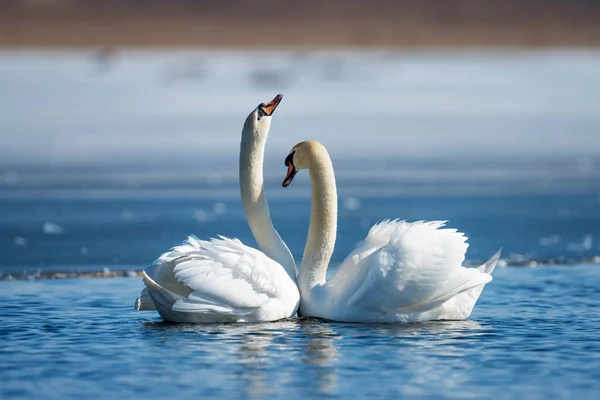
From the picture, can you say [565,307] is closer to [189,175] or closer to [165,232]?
[165,232]

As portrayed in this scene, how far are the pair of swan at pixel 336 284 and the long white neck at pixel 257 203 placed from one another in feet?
0.94

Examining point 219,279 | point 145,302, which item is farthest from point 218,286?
point 145,302

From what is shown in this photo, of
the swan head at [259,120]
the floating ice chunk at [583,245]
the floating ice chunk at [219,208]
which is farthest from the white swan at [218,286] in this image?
the floating ice chunk at [219,208]

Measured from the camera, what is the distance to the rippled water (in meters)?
→ 6.08

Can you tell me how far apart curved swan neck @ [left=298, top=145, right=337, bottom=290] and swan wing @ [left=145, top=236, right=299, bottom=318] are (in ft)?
1.26

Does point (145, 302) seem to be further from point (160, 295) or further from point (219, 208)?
point (219, 208)

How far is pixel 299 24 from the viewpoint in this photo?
49688 mm

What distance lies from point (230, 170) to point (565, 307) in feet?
31.0

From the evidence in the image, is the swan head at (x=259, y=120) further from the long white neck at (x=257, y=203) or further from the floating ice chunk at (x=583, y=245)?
the floating ice chunk at (x=583, y=245)

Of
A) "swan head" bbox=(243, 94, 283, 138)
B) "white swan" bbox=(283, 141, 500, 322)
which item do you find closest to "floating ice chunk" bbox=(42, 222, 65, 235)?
"swan head" bbox=(243, 94, 283, 138)

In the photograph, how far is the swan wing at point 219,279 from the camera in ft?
24.9

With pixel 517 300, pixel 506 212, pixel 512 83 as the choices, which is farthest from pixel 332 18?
pixel 517 300

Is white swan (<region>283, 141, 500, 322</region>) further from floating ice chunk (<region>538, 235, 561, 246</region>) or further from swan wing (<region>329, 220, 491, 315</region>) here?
floating ice chunk (<region>538, 235, 561, 246</region>)

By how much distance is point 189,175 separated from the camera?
17.0m
